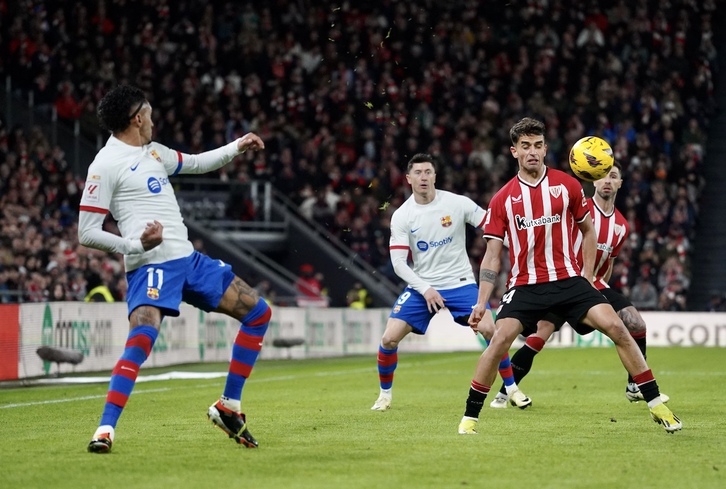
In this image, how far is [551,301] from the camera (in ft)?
29.6

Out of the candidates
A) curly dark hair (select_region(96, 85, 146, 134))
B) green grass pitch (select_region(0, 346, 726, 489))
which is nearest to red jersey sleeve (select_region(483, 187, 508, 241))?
green grass pitch (select_region(0, 346, 726, 489))

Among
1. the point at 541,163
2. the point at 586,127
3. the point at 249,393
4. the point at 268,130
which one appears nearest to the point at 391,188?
the point at 268,130

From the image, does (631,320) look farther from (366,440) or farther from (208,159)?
(208,159)

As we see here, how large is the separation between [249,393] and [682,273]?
53.5 ft

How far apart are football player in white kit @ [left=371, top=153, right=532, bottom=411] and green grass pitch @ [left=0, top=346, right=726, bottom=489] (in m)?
0.74

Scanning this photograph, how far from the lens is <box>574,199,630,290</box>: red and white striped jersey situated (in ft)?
38.7

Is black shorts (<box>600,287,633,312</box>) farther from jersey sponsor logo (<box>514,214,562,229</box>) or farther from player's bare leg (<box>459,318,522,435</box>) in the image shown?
player's bare leg (<box>459,318,522,435</box>)

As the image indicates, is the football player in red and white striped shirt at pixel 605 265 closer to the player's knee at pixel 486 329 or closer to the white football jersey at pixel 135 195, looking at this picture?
the player's knee at pixel 486 329

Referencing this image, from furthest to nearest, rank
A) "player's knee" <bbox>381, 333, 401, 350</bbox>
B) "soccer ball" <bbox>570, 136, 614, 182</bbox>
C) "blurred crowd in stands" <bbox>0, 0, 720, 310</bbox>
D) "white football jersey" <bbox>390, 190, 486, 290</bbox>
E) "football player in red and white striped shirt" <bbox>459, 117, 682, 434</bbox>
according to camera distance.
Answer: "blurred crowd in stands" <bbox>0, 0, 720, 310</bbox> < "white football jersey" <bbox>390, 190, 486, 290</bbox> < "player's knee" <bbox>381, 333, 401, 350</bbox> < "soccer ball" <bbox>570, 136, 614, 182</bbox> < "football player in red and white striped shirt" <bbox>459, 117, 682, 434</bbox>

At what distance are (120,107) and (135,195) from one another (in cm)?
57

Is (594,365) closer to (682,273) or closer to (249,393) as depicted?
(249,393)

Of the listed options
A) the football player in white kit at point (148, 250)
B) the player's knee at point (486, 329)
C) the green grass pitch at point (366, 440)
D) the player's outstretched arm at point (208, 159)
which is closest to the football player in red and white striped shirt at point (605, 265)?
the green grass pitch at point (366, 440)

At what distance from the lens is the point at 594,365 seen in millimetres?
18875

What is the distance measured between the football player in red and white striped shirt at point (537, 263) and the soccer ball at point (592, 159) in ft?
2.56
